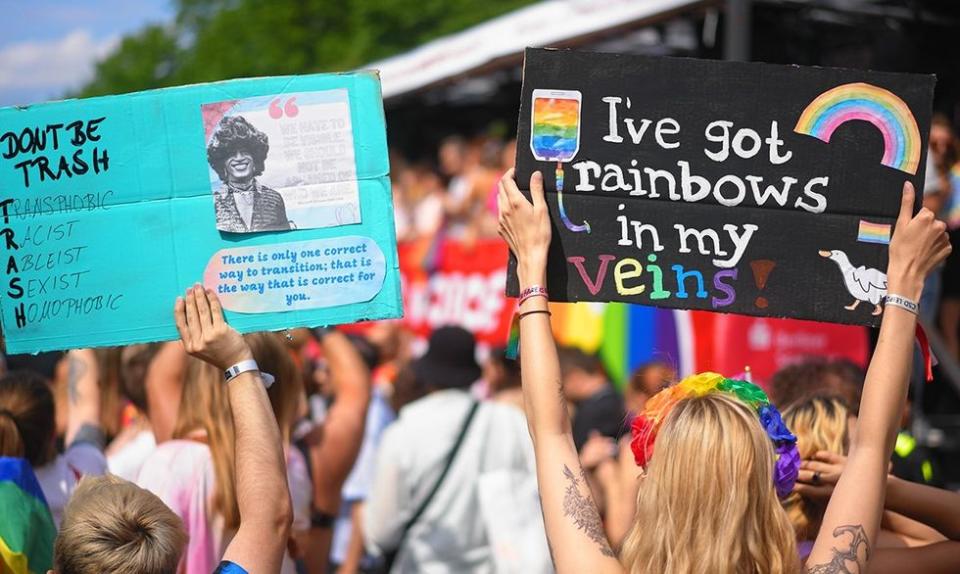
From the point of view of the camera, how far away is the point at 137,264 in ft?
9.95

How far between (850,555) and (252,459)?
4.54 feet

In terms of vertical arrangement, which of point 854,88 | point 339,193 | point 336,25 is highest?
point 336,25

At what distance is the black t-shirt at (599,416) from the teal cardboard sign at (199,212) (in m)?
3.17

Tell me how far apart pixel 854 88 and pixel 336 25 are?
32.2 m

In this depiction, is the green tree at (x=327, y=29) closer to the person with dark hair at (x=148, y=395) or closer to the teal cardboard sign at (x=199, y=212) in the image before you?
the person with dark hair at (x=148, y=395)

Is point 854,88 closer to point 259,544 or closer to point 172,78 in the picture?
point 259,544

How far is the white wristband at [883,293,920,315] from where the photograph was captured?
272 centimetres

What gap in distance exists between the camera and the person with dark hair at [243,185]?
3.02 meters

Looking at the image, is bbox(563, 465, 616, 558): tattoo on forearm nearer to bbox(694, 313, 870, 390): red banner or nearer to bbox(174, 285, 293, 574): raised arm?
bbox(174, 285, 293, 574): raised arm

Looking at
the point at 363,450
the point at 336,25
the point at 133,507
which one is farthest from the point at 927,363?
the point at 336,25

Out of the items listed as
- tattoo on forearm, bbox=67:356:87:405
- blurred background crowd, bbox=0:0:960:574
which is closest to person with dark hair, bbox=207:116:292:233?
blurred background crowd, bbox=0:0:960:574

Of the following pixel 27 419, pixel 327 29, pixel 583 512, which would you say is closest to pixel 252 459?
pixel 583 512

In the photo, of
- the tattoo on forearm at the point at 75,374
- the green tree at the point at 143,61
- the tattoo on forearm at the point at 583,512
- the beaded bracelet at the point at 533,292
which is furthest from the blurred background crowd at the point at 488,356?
the green tree at the point at 143,61

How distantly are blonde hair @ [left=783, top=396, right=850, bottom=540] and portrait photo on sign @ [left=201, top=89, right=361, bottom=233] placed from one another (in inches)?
54.6
